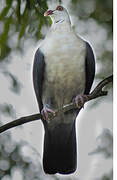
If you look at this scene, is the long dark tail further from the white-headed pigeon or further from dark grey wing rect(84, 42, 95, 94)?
dark grey wing rect(84, 42, 95, 94)

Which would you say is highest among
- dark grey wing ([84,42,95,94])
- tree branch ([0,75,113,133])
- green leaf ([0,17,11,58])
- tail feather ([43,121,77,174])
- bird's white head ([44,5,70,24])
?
bird's white head ([44,5,70,24])

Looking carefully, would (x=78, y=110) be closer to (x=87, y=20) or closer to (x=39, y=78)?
(x=39, y=78)

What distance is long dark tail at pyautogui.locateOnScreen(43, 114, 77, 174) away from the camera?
1.35 m

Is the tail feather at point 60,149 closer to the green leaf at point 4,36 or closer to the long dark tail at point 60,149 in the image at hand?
the long dark tail at point 60,149

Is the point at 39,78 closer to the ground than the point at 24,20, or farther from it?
closer to the ground

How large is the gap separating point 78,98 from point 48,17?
333 millimetres

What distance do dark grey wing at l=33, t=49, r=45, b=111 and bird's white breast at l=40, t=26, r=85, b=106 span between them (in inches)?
0.6

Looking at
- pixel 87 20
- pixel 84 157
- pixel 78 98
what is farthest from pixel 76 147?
pixel 87 20

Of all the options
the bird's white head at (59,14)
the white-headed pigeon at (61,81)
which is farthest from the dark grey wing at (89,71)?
the bird's white head at (59,14)

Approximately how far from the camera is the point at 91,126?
1377 millimetres

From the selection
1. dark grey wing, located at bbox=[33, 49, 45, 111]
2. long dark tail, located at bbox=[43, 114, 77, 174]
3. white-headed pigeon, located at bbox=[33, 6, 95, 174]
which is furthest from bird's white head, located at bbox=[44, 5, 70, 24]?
long dark tail, located at bbox=[43, 114, 77, 174]

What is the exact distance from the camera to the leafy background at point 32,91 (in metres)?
1.35

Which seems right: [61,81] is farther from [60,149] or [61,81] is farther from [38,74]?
[60,149]

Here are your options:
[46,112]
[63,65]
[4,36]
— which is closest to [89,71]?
[63,65]
